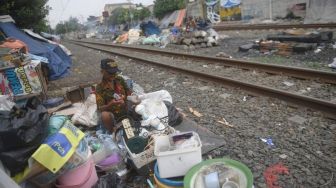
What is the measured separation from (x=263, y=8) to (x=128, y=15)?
3442cm

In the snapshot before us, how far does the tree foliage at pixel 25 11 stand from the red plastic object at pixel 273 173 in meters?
13.9

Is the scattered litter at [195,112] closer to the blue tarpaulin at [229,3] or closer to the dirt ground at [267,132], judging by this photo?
the dirt ground at [267,132]

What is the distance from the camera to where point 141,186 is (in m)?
3.67

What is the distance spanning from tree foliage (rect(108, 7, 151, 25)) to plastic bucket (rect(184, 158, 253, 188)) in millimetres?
40955

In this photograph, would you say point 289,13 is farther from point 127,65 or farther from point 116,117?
point 116,117

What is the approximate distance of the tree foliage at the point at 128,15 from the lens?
5125cm

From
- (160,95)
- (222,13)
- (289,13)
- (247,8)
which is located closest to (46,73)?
(160,95)

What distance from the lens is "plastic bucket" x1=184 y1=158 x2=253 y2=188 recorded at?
284 centimetres

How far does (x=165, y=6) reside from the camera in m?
40.2

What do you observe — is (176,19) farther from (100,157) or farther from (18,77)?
(100,157)

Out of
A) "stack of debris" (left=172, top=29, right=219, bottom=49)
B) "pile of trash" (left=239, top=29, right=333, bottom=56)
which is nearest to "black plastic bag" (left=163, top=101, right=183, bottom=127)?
"pile of trash" (left=239, top=29, right=333, bottom=56)

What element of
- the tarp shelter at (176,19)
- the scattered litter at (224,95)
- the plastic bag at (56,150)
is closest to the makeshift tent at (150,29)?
the tarp shelter at (176,19)

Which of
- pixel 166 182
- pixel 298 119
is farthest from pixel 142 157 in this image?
pixel 298 119

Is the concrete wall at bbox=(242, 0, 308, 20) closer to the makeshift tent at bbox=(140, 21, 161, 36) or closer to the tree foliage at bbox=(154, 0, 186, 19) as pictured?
the makeshift tent at bbox=(140, 21, 161, 36)
